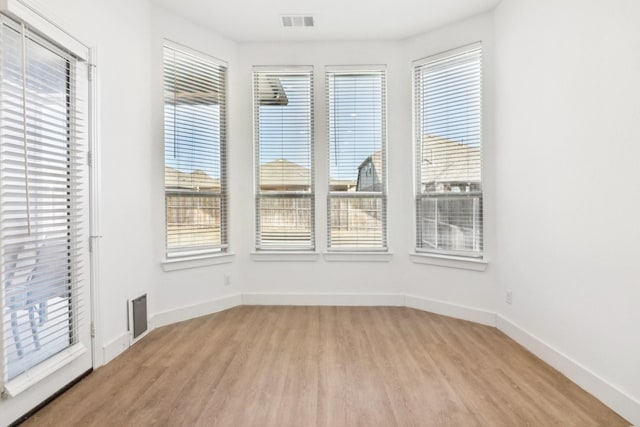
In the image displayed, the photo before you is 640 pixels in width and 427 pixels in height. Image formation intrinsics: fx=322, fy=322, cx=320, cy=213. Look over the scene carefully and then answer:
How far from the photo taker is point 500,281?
126 inches

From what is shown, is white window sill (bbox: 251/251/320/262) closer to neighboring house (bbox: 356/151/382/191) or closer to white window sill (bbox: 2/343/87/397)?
neighboring house (bbox: 356/151/382/191)

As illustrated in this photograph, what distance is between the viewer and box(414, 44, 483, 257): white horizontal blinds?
11.2 feet

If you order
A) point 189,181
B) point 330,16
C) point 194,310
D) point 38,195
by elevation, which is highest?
point 330,16

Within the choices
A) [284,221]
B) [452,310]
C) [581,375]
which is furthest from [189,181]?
[581,375]

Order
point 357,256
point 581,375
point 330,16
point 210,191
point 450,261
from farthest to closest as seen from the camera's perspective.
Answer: point 357,256 → point 210,191 → point 450,261 → point 330,16 → point 581,375

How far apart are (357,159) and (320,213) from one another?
2.64ft

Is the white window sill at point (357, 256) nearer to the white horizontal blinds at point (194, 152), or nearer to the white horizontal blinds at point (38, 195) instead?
the white horizontal blinds at point (194, 152)

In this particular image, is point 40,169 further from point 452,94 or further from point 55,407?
point 452,94

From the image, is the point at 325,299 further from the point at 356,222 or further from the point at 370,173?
the point at 370,173

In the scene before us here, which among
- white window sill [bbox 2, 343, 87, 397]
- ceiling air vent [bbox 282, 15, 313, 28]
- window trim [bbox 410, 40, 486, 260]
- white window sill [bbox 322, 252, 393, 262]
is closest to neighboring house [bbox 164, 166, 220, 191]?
white window sill [bbox 322, 252, 393, 262]

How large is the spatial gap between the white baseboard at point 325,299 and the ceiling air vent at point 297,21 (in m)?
3.11

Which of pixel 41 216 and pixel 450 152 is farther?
pixel 450 152

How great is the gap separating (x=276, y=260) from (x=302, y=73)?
2.32 meters

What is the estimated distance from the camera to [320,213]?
13.1ft
